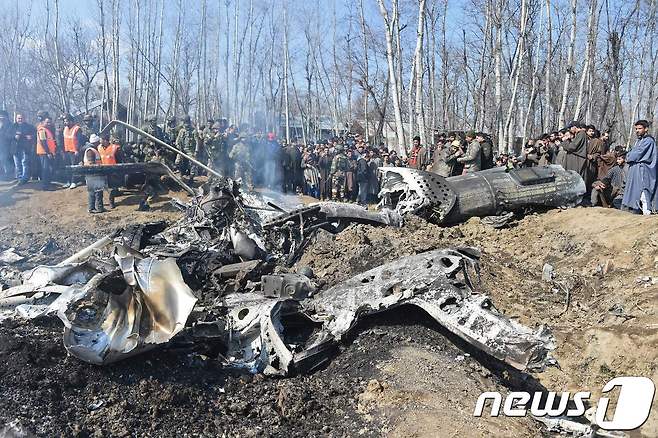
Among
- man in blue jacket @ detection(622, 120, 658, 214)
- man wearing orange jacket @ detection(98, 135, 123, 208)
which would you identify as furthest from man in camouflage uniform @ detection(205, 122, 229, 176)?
man in blue jacket @ detection(622, 120, 658, 214)

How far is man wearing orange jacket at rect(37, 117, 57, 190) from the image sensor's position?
13.2 m

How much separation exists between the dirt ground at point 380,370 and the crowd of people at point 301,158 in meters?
2.49

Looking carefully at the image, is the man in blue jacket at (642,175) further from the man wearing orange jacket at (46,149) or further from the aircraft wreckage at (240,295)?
the man wearing orange jacket at (46,149)

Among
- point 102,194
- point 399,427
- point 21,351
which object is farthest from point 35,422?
point 102,194

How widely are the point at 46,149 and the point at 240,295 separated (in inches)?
403

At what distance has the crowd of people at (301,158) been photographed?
1024 centimetres

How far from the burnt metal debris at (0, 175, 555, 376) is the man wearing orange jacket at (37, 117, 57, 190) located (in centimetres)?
759

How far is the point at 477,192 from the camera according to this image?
9336 millimetres

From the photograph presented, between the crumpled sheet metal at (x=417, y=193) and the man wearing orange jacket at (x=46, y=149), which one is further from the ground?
the man wearing orange jacket at (x=46, y=149)

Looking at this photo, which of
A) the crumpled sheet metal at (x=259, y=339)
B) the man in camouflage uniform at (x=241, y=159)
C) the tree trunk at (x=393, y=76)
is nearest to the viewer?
the crumpled sheet metal at (x=259, y=339)

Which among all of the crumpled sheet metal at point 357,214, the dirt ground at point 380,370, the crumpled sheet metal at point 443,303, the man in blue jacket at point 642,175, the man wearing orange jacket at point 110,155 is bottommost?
the dirt ground at point 380,370

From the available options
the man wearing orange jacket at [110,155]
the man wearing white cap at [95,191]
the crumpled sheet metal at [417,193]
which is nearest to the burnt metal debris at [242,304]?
the crumpled sheet metal at [417,193]

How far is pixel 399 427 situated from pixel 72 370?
2.29m

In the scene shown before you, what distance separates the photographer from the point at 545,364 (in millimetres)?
3887
